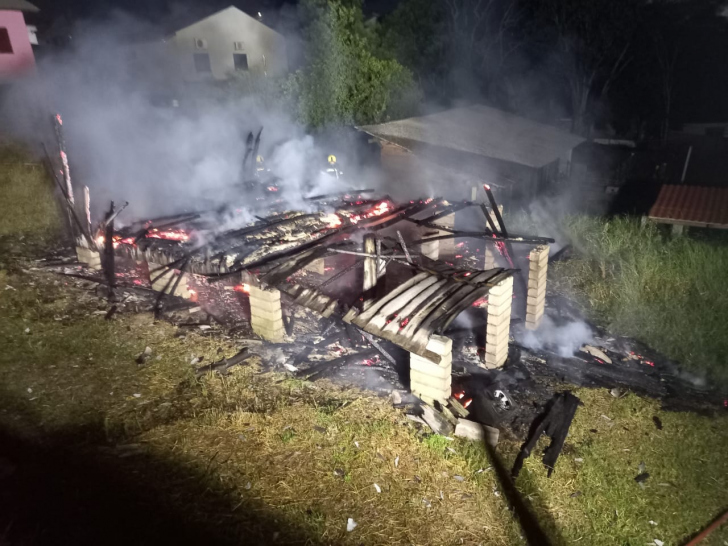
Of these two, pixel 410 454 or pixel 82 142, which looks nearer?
pixel 410 454

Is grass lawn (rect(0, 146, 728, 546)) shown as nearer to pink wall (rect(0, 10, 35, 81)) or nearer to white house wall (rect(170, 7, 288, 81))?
pink wall (rect(0, 10, 35, 81))

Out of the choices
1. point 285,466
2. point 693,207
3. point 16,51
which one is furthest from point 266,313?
point 16,51

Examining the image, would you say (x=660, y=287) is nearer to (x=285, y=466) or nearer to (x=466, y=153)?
(x=466, y=153)

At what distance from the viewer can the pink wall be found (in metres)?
26.8

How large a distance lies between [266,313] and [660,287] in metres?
9.80

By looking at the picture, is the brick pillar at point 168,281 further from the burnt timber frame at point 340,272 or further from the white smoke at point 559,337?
the white smoke at point 559,337

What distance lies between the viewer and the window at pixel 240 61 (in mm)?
38625

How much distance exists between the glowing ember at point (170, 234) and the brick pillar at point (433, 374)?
6342 millimetres

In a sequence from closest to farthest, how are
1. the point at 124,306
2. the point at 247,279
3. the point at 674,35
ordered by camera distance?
the point at 247,279
the point at 124,306
the point at 674,35

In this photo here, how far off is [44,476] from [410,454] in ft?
16.1

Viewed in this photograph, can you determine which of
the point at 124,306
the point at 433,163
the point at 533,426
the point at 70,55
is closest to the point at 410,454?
the point at 533,426

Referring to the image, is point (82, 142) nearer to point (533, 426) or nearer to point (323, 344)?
point (323, 344)

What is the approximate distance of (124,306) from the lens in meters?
10.9

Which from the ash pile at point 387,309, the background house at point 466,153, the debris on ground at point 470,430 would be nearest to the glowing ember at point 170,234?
the ash pile at point 387,309
